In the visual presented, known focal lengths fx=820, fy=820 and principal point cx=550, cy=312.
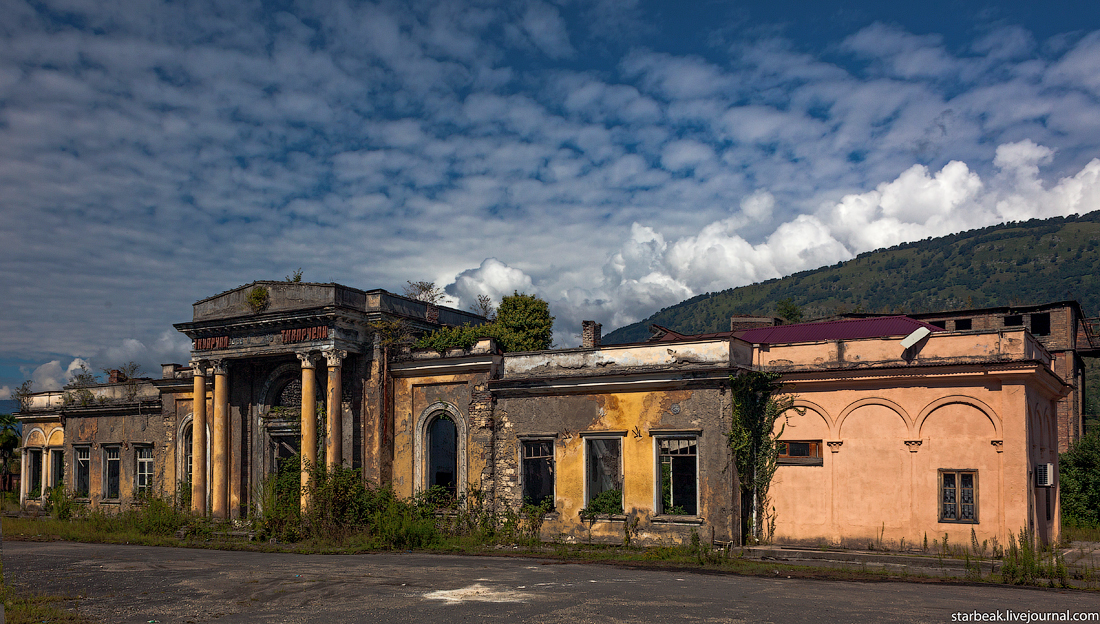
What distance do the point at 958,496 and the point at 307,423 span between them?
16.1m

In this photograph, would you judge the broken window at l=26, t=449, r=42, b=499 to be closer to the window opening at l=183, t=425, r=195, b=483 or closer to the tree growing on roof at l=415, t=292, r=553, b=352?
the window opening at l=183, t=425, r=195, b=483

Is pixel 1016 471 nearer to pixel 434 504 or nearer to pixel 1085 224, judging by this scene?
pixel 434 504

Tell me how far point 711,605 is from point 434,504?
11.8 meters

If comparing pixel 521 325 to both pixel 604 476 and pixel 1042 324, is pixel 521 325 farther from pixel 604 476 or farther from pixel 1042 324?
pixel 1042 324

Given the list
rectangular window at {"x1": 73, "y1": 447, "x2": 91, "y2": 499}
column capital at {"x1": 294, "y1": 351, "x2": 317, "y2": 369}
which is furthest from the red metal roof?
rectangular window at {"x1": 73, "y1": 447, "x2": 91, "y2": 499}

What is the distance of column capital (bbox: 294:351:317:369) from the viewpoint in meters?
22.8

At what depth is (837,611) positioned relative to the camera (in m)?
10.7

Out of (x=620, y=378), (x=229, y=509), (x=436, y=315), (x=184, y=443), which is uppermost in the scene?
(x=436, y=315)

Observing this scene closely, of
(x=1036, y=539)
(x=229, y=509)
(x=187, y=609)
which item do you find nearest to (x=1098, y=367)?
(x=1036, y=539)

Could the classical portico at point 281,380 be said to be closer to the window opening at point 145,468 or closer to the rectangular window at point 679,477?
the window opening at point 145,468

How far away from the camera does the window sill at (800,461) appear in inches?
717

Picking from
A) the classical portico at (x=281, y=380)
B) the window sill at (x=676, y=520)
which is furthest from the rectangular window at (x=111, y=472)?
the window sill at (x=676, y=520)

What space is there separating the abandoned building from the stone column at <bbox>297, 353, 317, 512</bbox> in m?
0.06

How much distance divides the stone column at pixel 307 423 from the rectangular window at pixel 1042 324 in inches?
1266
